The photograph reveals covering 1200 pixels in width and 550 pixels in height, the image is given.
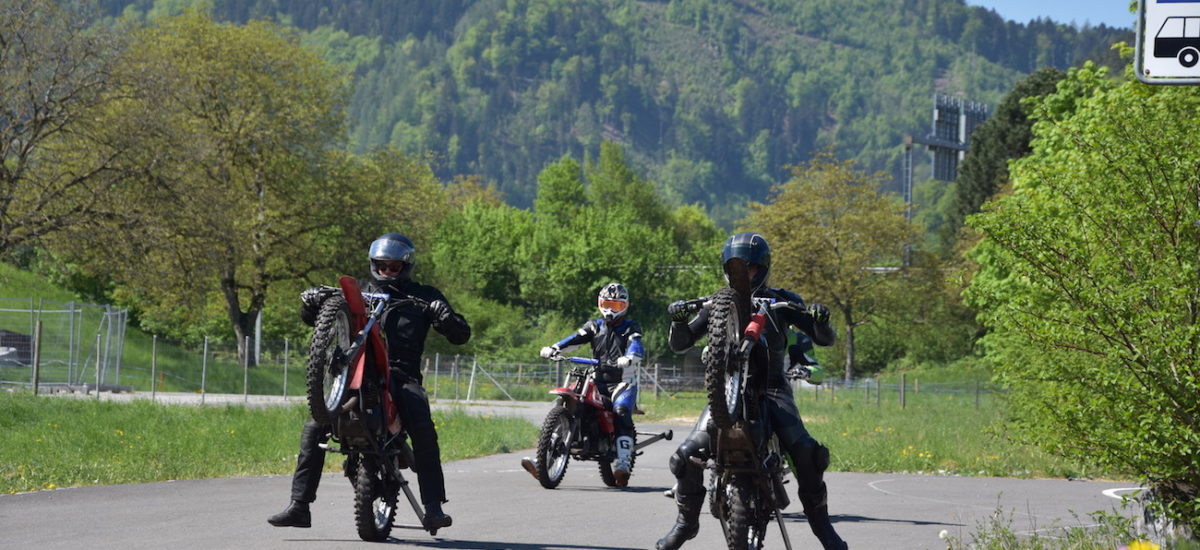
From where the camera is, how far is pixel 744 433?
735cm

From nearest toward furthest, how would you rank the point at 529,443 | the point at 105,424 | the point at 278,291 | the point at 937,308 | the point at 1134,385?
the point at 1134,385
the point at 105,424
the point at 529,443
the point at 278,291
the point at 937,308

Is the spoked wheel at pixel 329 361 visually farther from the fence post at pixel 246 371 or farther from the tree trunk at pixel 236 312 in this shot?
the tree trunk at pixel 236 312

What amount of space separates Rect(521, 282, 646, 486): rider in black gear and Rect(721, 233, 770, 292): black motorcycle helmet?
237 inches

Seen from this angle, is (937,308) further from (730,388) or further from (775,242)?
(730,388)

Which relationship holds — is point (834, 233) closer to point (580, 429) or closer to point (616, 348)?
point (616, 348)

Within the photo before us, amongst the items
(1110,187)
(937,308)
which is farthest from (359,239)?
(1110,187)

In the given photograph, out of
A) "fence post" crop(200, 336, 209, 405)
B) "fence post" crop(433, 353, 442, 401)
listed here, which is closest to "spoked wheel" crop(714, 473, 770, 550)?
"fence post" crop(200, 336, 209, 405)

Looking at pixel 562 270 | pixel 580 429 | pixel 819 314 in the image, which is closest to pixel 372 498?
pixel 819 314

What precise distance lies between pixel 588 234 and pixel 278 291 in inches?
1322

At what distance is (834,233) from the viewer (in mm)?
62125

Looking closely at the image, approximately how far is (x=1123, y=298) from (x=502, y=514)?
491 centimetres

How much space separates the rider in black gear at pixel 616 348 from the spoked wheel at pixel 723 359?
6.70 m

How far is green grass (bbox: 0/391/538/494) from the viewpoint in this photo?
45.8ft

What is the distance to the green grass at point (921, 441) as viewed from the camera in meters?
18.6
